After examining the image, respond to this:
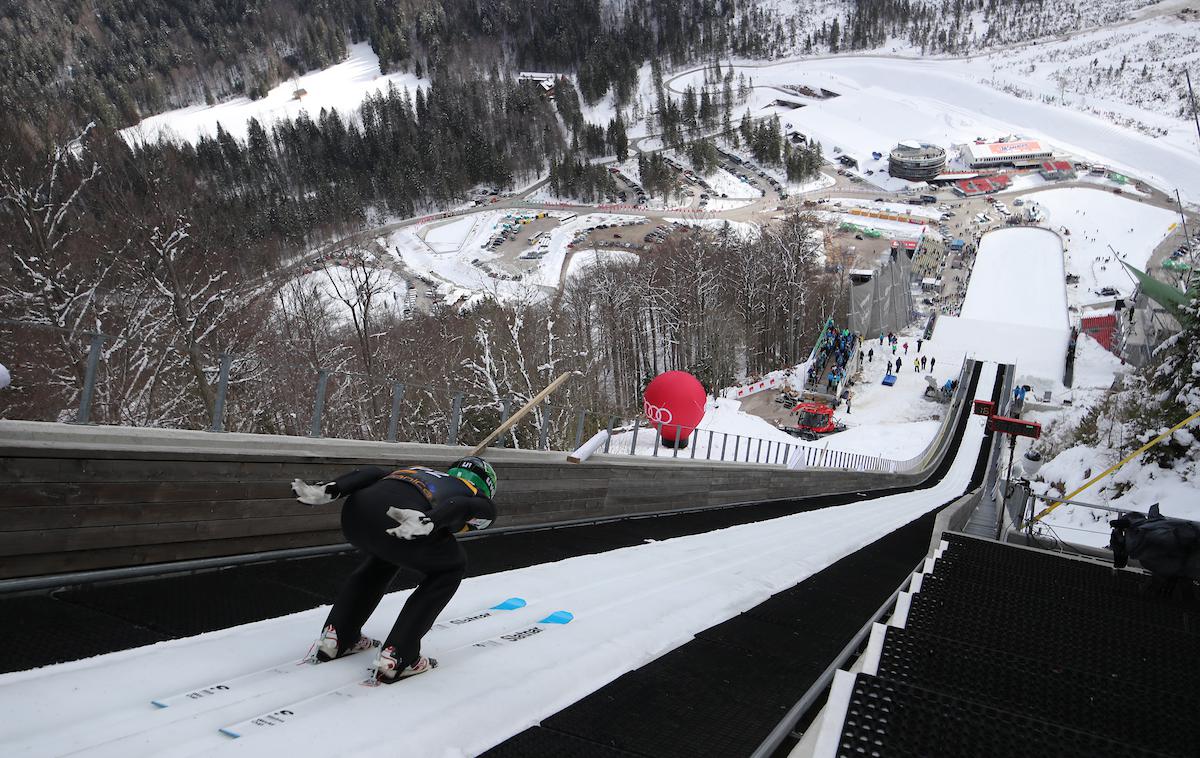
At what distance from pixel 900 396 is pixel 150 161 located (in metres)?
41.9

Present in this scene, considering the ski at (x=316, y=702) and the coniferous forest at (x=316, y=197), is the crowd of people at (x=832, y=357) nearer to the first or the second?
the coniferous forest at (x=316, y=197)

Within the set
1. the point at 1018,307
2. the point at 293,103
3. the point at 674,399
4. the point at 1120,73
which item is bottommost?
the point at 1018,307

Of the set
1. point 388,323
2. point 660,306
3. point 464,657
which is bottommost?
point 660,306

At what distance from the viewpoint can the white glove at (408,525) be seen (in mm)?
3084

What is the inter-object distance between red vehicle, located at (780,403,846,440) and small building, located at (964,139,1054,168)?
3517 inches

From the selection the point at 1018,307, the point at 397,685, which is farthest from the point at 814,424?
the point at 397,685

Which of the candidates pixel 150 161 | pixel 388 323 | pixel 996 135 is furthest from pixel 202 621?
pixel 996 135

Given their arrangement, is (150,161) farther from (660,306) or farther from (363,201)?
(363,201)

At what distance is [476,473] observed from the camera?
366 centimetres

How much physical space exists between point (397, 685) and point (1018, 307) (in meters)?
68.4

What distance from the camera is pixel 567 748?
9.73 ft

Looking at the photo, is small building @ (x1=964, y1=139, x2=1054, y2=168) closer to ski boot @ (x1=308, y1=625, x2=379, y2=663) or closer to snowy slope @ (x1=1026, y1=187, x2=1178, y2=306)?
snowy slope @ (x1=1026, y1=187, x2=1178, y2=306)

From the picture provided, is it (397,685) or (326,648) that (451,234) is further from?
(397,685)

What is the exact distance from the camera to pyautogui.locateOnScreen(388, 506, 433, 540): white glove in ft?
10.1
